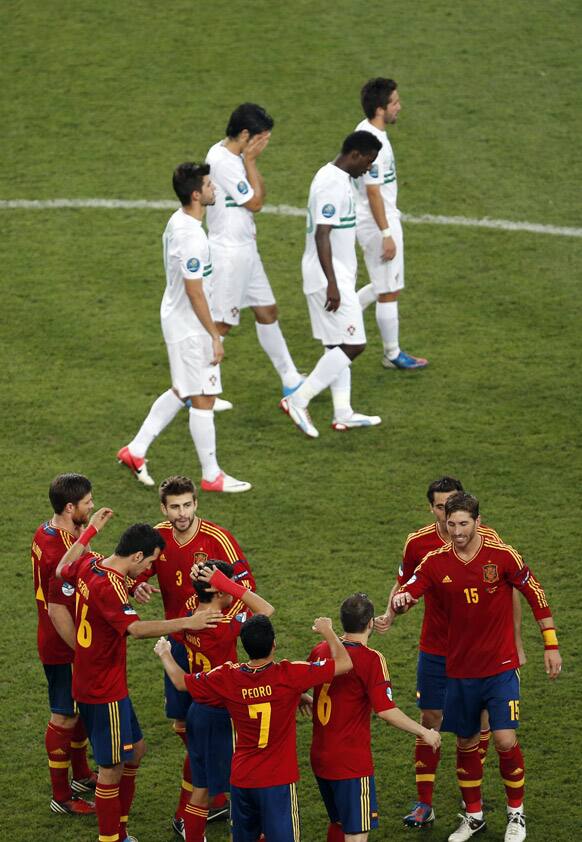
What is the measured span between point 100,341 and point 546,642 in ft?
21.4

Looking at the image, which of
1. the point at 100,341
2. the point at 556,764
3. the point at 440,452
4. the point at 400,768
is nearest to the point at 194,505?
the point at 400,768

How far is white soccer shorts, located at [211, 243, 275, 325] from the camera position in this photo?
10711 mm

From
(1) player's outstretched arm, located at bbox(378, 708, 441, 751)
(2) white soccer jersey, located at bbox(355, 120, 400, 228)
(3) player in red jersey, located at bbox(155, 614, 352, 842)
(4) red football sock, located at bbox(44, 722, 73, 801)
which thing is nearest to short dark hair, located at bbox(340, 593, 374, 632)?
(3) player in red jersey, located at bbox(155, 614, 352, 842)

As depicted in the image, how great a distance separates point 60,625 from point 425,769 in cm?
191

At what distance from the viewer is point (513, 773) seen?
6.46 metres

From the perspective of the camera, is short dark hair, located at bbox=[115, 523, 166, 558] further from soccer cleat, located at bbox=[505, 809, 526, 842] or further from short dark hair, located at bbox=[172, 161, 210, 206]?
short dark hair, located at bbox=[172, 161, 210, 206]

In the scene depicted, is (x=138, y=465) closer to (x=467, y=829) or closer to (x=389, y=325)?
(x=389, y=325)

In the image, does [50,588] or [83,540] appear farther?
[50,588]

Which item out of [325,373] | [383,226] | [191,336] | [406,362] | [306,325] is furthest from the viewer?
[306,325]

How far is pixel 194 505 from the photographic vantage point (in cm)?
672

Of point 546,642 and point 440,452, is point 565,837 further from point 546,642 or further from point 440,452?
point 440,452

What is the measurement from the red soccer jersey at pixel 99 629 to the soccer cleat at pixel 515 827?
1918mm

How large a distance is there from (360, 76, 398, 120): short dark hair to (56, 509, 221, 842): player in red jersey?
5.75m

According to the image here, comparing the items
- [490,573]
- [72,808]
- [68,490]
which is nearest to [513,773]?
[490,573]
